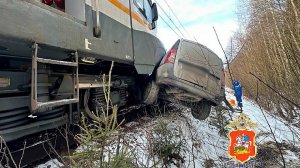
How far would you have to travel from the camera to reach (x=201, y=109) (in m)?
6.85

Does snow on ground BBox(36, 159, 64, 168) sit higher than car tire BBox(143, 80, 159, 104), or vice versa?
car tire BBox(143, 80, 159, 104)

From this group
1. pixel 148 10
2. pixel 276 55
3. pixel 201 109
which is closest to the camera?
pixel 201 109

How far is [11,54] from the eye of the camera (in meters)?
3.17

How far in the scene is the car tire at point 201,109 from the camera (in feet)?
22.3

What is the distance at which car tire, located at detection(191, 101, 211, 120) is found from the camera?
22.3 feet

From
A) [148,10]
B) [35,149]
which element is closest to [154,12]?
[148,10]

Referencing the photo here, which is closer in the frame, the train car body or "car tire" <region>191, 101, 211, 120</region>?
the train car body

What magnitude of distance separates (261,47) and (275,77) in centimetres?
269

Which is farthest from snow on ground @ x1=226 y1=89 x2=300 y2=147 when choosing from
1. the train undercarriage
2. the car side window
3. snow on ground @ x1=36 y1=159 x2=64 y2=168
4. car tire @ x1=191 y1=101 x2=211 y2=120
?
the car side window

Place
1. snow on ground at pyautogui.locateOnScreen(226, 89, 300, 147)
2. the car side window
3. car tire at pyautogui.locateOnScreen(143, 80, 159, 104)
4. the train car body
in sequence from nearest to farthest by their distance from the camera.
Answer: the train car body → snow on ground at pyautogui.locateOnScreen(226, 89, 300, 147) → car tire at pyautogui.locateOnScreen(143, 80, 159, 104) → the car side window

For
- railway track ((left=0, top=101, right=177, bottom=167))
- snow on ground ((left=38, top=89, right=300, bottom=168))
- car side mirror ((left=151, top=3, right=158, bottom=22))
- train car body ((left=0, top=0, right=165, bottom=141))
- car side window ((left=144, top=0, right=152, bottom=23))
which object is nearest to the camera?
train car body ((left=0, top=0, right=165, bottom=141))

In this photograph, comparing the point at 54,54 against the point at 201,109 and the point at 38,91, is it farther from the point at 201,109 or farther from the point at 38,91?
the point at 201,109

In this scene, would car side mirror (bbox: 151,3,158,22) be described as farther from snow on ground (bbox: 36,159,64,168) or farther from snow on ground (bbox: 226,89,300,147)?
snow on ground (bbox: 36,159,64,168)

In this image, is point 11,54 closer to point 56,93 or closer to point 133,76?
point 56,93
